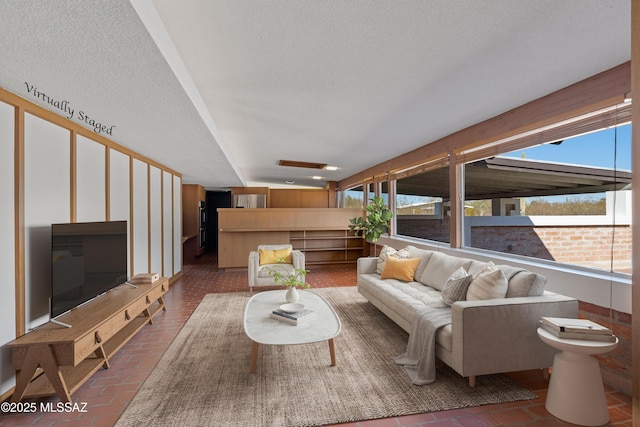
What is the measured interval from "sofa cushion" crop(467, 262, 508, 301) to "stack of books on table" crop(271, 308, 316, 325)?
1471mm

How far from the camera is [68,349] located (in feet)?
6.66

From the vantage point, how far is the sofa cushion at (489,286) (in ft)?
8.07

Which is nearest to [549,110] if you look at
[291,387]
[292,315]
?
[292,315]

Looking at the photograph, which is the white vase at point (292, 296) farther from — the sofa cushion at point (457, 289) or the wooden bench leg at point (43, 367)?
the wooden bench leg at point (43, 367)

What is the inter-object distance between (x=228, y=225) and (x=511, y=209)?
5519 millimetres

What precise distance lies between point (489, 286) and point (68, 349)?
3195mm

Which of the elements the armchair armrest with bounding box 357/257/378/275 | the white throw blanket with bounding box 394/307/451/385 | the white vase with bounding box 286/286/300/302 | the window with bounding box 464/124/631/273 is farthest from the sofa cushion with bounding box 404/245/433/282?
the white vase with bounding box 286/286/300/302

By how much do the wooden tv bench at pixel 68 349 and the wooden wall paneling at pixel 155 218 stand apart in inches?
78.6

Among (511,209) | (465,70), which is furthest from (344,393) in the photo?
(511,209)

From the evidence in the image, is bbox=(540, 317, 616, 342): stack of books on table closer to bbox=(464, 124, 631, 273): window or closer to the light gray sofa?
the light gray sofa

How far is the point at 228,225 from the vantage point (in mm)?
6867

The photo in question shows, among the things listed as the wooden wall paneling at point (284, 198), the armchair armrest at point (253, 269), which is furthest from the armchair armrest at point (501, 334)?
the wooden wall paneling at point (284, 198)

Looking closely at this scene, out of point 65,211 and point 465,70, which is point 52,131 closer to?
point 65,211

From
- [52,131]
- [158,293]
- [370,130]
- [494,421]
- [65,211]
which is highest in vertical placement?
[370,130]
